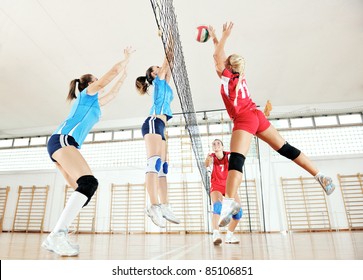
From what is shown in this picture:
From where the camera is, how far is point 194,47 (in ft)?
24.2

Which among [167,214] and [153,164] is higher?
[153,164]

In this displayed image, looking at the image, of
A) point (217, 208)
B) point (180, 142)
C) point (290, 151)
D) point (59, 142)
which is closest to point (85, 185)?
point (59, 142)

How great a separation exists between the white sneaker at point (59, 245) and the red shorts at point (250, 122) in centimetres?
171

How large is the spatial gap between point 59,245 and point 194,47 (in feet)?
21.0

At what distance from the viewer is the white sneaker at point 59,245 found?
2145 mm

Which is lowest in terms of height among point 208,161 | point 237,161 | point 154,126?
point 237,161

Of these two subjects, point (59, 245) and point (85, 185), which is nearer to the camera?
point (59, 245)

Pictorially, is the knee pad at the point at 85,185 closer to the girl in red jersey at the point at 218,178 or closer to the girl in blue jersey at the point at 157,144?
the girl in blue jersey at the point at 157,144

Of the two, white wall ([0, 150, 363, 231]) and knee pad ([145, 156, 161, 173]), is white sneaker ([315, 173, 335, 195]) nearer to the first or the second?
knee pad ([145, 156, 161, 173])

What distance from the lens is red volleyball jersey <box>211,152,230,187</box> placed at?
448 cm

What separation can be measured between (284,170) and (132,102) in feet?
21.5

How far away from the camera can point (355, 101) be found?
10.8 meters

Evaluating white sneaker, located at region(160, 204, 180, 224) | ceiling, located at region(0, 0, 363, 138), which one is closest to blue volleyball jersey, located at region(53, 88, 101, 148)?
white sneaker, located at region(160, 204, 180, 224)

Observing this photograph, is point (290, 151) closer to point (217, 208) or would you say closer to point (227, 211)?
point (227, 211)
